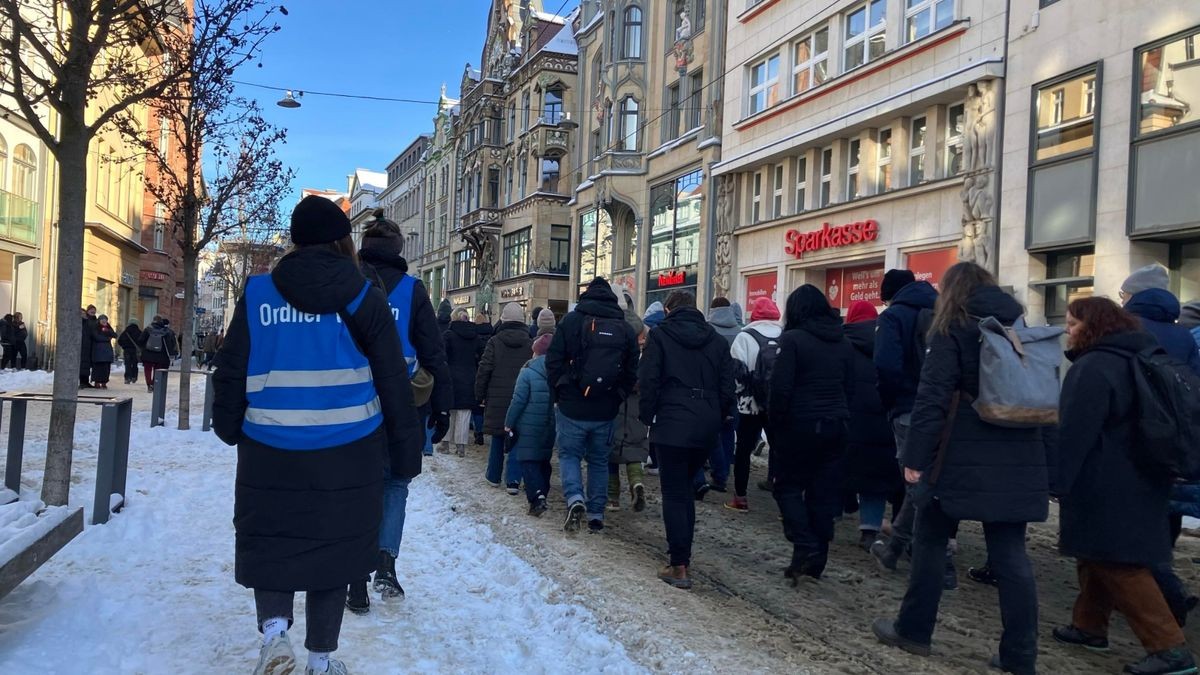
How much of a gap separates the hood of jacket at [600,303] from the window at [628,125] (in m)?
25.8

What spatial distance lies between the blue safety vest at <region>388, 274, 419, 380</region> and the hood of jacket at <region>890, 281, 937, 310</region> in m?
3.22

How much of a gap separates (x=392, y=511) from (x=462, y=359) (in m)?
6.82

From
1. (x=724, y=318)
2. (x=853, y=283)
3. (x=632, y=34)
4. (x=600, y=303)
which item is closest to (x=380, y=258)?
(x=600, y=303)

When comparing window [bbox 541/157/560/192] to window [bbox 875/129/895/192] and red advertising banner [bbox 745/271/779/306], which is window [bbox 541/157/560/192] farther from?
window [bbox 875/129/895/192]

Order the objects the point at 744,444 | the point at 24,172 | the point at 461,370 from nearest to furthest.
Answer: the point at 744,444 < the point at 461,370 < the point at 24,172

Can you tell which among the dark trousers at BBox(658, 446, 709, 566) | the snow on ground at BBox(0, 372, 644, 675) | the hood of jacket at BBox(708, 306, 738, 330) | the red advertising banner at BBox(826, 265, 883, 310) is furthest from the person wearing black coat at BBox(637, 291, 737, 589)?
the red advertising banner at BBox(826, 265, 883, 310)

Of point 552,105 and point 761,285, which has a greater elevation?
point 552,105

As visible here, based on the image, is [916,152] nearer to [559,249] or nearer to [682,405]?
[682,405]

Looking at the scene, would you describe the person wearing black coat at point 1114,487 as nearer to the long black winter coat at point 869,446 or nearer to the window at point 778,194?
the long black winter coat at point 869,446

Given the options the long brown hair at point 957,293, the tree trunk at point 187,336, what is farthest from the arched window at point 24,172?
the long brown hair at point 957,293

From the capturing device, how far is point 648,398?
5773 millimetres

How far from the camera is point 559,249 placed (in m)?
43.4

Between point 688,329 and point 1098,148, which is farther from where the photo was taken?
point 1098,148

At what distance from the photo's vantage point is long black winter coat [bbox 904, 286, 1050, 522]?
13.3 ft
